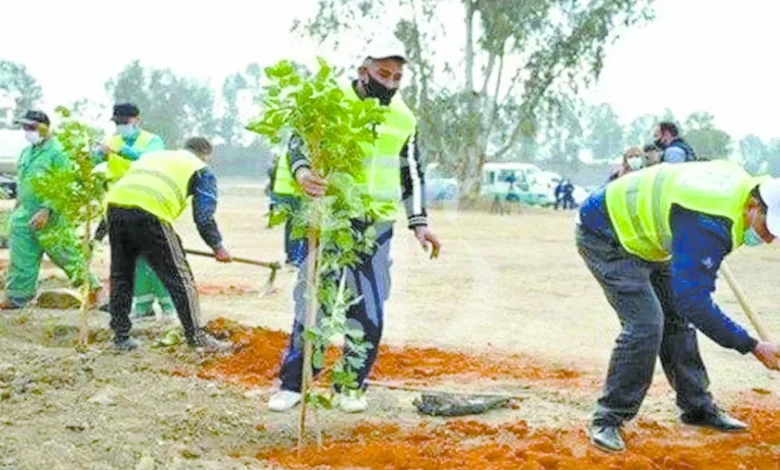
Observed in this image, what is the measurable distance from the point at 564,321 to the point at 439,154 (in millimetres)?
31770

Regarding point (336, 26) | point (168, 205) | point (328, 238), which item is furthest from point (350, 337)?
point (336, 26)

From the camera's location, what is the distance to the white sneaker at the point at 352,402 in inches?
229

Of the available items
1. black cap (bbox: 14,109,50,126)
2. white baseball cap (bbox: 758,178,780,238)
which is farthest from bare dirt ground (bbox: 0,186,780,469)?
black cap (bbox: 14,109,50,126)

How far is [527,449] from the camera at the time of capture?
195 inches

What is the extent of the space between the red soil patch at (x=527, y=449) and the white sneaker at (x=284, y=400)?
45 centimetres

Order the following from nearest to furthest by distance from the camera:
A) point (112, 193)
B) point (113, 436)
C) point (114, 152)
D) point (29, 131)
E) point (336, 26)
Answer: point (113, 436), point (112, 193), point (114, 152), point (29, 131), point (336, 26)

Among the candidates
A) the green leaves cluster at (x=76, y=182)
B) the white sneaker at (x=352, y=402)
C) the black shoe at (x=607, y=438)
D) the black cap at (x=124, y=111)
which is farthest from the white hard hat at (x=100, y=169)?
the black shoe at (x=607, y=438)

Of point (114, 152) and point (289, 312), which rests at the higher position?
point (114, 152)

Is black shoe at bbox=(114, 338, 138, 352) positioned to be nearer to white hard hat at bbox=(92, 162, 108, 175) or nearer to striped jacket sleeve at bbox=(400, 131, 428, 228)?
white hard hat at bbox=(92, 162, 108, 175)

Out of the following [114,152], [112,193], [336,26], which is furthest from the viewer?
[336,26]

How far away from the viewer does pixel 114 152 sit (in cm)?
880

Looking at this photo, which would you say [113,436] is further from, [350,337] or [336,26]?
[336,26]

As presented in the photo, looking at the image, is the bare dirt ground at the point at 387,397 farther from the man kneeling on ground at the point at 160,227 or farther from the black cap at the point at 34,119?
the black cap at the point at 34,119

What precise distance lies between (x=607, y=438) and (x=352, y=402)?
1407 millimetres
